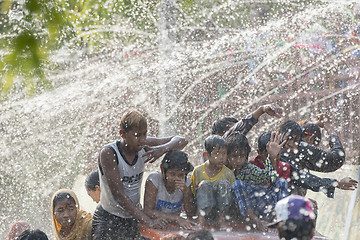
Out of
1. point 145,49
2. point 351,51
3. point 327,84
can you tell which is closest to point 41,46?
point 327,84

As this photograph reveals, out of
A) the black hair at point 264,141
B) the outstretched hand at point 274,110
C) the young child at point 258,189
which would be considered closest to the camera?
the young child at point 258,189

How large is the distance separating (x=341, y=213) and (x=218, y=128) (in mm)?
2709

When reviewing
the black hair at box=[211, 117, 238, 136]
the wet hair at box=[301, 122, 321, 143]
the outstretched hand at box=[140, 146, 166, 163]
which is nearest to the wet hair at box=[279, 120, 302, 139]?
the wet hair at box=[301, 122, 321, 143]

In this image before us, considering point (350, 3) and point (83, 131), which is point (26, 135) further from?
point (350, 3)

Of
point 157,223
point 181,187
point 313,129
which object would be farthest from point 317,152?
point 157,223

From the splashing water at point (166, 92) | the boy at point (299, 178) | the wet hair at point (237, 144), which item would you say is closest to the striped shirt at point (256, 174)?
the wet hair at point (237, 144)

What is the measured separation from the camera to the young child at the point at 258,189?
3.59 metres

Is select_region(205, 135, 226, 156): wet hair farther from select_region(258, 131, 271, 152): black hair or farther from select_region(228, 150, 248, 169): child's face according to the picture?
select_region(258, 131, 271, 152): black hair

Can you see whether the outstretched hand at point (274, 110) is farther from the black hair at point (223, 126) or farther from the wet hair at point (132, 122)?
the wet hair at point (132, 122)

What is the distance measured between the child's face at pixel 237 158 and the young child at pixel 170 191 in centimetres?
46

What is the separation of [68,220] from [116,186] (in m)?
0.63

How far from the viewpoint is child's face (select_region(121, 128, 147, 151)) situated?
333 cm

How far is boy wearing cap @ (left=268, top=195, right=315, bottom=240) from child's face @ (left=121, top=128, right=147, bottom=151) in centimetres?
131

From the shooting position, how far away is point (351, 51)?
8273 millimetres
